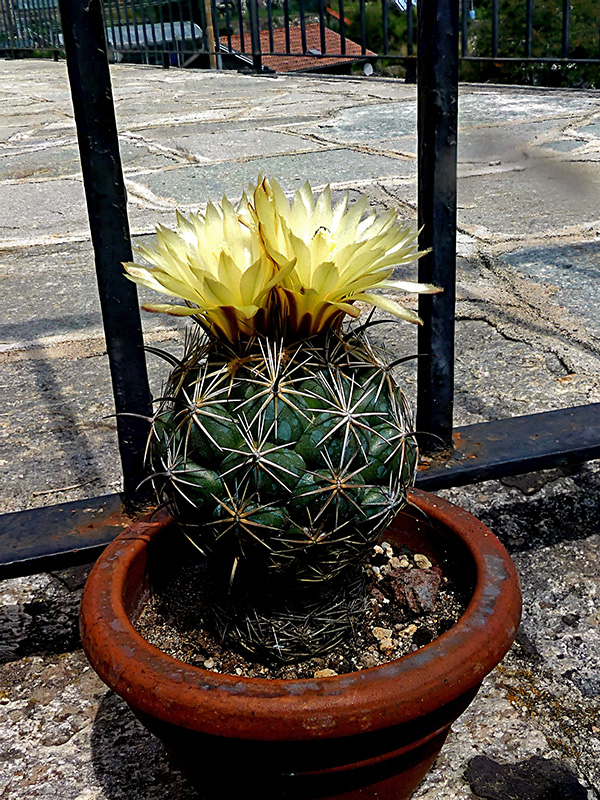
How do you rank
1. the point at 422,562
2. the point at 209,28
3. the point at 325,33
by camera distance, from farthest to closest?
the point at 209,28, the point at 325,33, the point at 422,562

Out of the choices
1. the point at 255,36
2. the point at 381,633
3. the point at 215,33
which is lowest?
the point at 381,633

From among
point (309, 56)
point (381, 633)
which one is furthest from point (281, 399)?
point (309, 56)

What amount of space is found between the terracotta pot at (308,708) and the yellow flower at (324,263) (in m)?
0.36

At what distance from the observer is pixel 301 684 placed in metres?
0.82

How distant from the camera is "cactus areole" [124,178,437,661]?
86 centimetres

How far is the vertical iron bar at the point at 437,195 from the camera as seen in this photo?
1.13 meters

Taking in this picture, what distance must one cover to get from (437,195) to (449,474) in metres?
0.42

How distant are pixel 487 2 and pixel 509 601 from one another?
26.0ft

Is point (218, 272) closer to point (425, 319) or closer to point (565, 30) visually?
point (425, 319)

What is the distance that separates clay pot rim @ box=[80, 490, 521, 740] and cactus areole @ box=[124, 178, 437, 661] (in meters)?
0.13

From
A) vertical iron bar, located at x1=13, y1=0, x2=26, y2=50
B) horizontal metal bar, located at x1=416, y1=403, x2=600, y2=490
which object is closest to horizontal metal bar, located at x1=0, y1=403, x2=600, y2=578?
horizontal metal bar, located at x1=416, y1=403, x2=600, y2=490

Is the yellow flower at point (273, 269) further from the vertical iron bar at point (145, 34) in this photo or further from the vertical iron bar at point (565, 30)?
the vertical iron bar at point (145, 34)

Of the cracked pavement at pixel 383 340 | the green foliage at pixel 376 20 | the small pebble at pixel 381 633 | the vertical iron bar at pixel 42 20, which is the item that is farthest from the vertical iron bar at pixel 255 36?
the small pebble at pixel 381 633

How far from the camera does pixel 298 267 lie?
2.86ft
